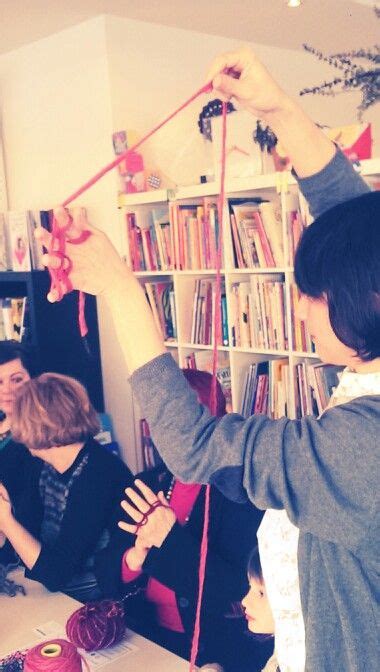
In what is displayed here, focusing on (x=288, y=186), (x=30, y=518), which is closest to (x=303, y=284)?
(x=30, y=518)

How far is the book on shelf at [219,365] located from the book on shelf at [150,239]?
0.45 meters

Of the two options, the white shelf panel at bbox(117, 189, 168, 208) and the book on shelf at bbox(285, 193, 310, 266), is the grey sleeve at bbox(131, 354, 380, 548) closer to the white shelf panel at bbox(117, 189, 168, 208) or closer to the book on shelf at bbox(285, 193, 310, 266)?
the book on shelf at bbox(285, 193, 310, 266)

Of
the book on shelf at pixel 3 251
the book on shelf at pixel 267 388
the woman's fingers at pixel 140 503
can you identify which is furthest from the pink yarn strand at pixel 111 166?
the book on shelf at pixel 3 251

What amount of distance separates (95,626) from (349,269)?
3.24 feet

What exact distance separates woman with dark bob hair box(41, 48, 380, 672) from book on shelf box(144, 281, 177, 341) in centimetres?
273

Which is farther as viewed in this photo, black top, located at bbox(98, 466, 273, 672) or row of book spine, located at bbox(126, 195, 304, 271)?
row of book spine, located at bbox(126, 195, 304, 271)

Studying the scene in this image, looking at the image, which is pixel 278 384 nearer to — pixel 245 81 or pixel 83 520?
pixel 83 520

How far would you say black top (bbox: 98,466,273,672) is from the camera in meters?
1.74

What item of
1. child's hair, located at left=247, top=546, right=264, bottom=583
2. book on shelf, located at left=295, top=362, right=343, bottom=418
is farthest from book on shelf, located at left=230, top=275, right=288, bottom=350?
A: child's hair, located at left=247, top=546, right=264, bottom=583

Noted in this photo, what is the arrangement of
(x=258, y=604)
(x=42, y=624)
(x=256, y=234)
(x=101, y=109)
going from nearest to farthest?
(x=258, y=604) < (x=42, y=624) < (x=256, y=234) < (x=101, y=109)

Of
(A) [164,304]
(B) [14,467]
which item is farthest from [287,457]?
(A) [164,304]

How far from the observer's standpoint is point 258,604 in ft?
4.56

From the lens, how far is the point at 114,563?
187cm

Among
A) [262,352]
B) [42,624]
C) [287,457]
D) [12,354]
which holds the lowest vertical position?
[42,624]
